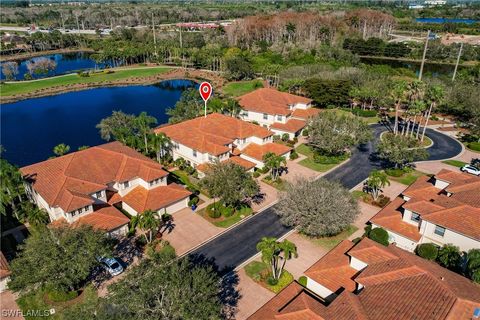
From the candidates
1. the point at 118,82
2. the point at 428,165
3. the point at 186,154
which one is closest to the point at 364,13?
the point at 118,82

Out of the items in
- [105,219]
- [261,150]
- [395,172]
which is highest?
[261,150]

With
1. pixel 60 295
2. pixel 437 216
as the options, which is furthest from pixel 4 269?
pixel 437 216

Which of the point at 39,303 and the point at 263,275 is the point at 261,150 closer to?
the point at 263,275

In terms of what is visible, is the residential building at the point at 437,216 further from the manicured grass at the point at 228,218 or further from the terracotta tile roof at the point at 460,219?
the manicured grass at the point at 228,218

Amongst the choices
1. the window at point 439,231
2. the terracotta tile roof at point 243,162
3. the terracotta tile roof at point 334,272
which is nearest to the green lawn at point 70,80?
the terracotta tile roof at point 243,162

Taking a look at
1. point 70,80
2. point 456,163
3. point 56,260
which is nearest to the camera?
point 56,260

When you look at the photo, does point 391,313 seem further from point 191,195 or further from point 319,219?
point 191,195

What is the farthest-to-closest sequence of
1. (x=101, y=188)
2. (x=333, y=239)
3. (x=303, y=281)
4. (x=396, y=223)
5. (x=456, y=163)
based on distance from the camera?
1. (x=456, y=163)
2. (x=101, y=188)
3. (x=333, y=239)
4. (x=396, y=223)
5. (x=303, y=281)
